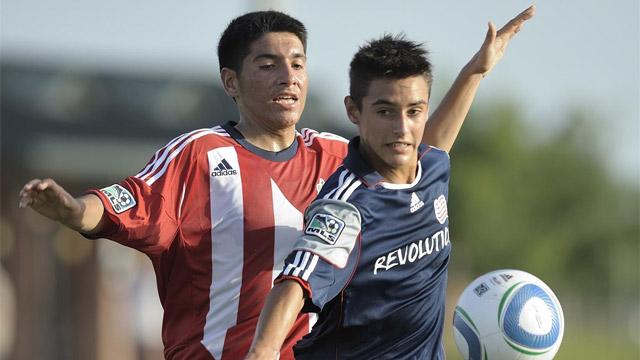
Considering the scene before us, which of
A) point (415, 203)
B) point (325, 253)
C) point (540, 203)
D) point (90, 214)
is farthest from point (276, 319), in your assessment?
point (540, 203)

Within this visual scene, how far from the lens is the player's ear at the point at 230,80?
7.57 meters

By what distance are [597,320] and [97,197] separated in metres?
37.8

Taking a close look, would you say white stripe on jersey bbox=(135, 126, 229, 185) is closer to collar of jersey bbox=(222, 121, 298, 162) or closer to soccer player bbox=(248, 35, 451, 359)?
collar of jersey bbox=(222, 121, 298, 162)

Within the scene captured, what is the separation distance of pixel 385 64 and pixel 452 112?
1389 mm

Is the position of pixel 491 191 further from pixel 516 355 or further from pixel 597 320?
pixel 516 355

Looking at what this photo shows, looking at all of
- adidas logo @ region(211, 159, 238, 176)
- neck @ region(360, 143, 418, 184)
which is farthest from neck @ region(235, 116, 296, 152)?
neck @ region(360, 143, 418, 184)

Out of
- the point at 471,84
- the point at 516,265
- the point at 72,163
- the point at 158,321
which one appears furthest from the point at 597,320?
the point at 471,84

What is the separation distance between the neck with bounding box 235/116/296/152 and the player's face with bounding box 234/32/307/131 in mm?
31

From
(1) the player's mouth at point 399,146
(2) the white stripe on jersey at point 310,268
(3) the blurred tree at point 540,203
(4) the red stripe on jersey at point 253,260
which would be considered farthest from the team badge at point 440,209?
(3) the blurred tree at point 540,203

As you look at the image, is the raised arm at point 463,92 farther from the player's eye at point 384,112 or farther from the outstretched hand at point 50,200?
the outstretched hand at point 50,200

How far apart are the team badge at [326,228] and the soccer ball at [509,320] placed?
1.45m

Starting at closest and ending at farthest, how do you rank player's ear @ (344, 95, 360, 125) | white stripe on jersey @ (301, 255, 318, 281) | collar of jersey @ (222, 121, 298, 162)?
white stripe on jersey @ (301, 255, 318, 281), player's ear @ (344, 95, 360, 125), collar of jersey @ (222, 121, 298, 162)

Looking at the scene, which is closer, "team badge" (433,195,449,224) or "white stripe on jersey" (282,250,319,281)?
"white stripe on jersey" (282,250,319,281)

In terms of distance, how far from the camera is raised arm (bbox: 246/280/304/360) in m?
5.82
